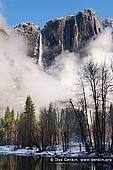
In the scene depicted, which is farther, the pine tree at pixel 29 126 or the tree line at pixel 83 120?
the pine tree at pixel 29 126

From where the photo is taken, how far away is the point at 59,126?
14962cm

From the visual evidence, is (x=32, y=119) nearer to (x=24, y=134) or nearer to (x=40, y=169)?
(x=24, y=134)

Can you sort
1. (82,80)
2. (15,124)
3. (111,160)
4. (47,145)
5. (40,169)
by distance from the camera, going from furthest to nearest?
(15,124) < (47,145) < (82,80) < (111,160) < (40,169)

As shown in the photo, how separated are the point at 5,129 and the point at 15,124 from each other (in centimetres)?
545

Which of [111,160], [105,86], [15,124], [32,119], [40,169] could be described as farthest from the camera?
[15,124]

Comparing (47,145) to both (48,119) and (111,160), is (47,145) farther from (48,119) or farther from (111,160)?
(111,160)

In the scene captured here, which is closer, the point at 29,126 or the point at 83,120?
the point at 83,120

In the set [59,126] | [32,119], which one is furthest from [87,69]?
[59,126]

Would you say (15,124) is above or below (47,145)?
above

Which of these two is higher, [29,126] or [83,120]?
[83,120]

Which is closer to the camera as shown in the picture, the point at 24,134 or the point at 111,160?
the point at 111,160

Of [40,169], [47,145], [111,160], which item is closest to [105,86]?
[111,160]

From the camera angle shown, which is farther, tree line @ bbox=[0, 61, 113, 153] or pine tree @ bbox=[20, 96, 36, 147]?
pine tree @ bbox=[20, 96, 36, 147]

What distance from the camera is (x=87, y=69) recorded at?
53.6m
